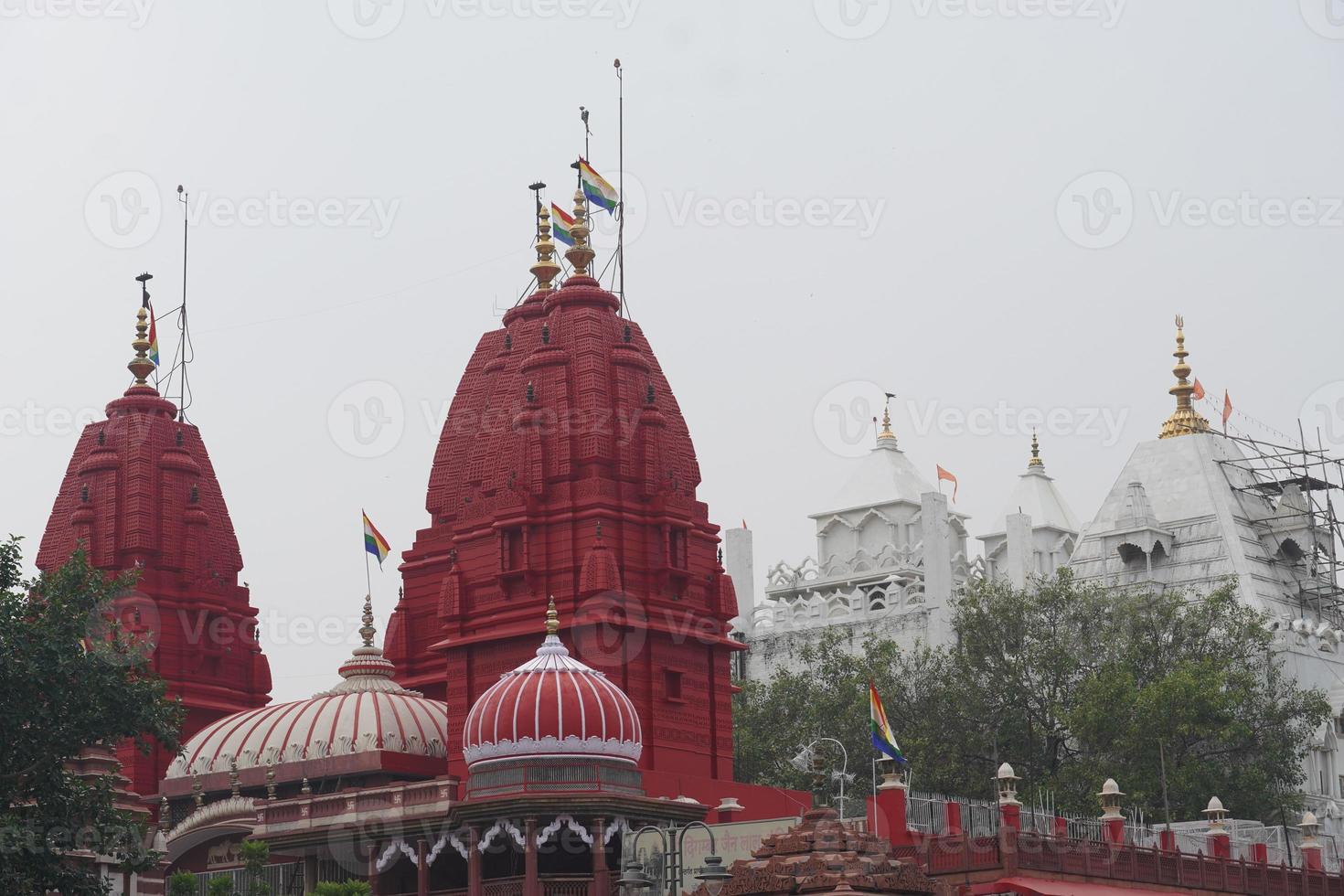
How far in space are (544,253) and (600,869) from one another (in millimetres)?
21465

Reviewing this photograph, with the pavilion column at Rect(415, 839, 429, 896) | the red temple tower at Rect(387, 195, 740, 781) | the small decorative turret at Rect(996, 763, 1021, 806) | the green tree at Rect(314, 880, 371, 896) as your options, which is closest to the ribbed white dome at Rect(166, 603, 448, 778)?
the red temple tower at Rect(387, 195, 740, 781)

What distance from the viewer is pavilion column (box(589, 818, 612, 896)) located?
3666cm

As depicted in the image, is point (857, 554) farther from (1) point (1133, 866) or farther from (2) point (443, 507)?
(1) point (1133, 866)

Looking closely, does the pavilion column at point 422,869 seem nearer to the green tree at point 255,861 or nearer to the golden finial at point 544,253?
the green tree at point 255,861

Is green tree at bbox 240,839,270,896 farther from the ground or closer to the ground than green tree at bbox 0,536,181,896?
closer to the ground

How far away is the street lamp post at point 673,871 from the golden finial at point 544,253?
20171 mm

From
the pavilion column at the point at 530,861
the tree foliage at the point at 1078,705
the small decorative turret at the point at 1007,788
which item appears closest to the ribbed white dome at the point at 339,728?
the pavilion column at the point at 530,861

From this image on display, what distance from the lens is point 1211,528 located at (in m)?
69.6

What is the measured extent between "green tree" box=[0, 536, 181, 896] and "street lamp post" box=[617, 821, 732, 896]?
757 centimetres

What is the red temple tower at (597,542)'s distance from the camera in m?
44.2

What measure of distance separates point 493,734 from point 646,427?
11.1m

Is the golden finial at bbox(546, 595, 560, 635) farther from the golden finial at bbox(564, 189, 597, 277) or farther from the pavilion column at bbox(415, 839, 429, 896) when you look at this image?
the golden finial at bbox(564, 189, 597, 277)

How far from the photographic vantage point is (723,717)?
46062 mm

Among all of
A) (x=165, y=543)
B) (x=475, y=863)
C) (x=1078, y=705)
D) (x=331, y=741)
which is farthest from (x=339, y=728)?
(x=1078, y=705)
